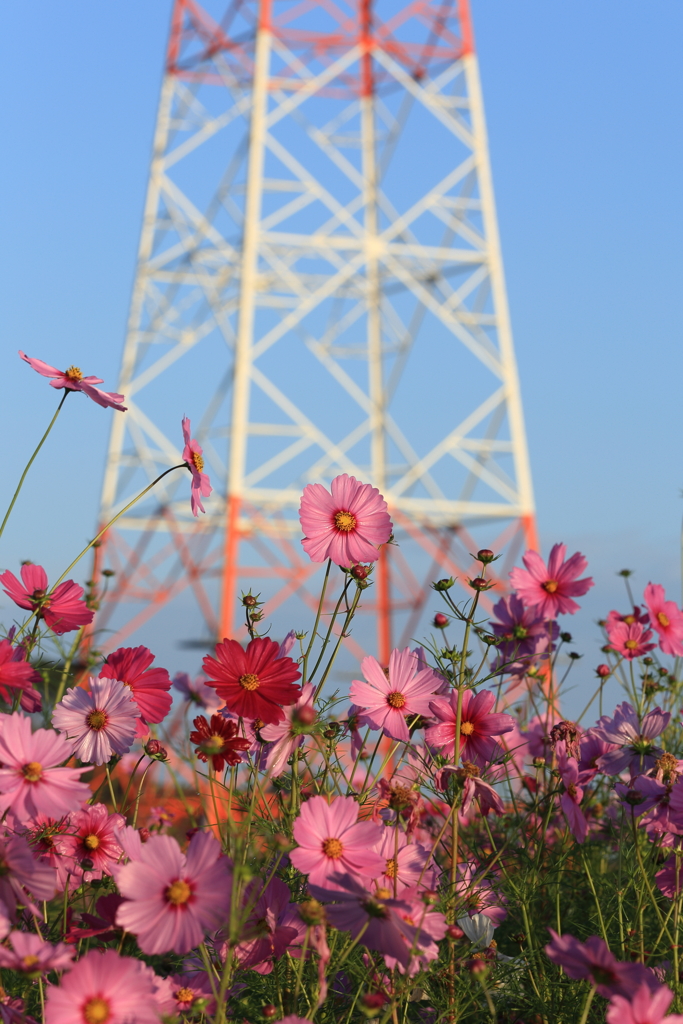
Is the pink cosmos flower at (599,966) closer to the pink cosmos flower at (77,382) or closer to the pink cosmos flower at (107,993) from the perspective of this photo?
the pink cosmos flower at (107,993)

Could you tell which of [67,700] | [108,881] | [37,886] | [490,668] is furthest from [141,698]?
[490,668]

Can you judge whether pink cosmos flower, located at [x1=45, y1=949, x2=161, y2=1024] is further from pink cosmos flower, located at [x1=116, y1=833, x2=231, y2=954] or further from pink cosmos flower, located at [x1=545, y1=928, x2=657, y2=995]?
pink cosmos flower, located at [x1=545, y1=928, x2=657, y2=995]

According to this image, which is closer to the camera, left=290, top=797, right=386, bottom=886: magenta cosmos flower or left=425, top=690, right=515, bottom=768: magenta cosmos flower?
left=290, top=797, right=386, bottom=886: magenta cosmos flower

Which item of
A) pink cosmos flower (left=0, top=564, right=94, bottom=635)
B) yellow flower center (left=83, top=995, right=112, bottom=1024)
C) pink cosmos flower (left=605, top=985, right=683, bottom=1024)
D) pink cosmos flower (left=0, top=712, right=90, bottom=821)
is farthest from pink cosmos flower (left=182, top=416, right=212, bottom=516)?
pink cosmos flower (left=605, top=985, right=683, bottom=1024)

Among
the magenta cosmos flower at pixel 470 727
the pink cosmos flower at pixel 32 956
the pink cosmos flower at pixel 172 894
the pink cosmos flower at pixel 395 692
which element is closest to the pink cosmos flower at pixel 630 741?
the magenta cosmos flower at pixel 470 727

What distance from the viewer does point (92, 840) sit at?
1.13 metres

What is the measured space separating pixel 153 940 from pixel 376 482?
6.38 m

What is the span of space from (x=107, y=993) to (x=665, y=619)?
3.62ft

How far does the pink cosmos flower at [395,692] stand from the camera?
1062mm

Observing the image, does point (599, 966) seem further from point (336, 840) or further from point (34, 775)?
point (34, 775)

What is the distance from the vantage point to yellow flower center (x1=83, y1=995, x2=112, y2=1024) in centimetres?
69

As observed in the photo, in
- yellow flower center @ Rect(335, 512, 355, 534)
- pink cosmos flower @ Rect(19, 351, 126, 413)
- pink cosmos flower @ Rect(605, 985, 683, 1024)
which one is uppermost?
pink cosmos flower @ Rect(19, 351, 126, 413)

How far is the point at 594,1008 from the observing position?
110 centimetres

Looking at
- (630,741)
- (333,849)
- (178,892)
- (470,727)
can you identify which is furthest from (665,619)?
(178,892)
